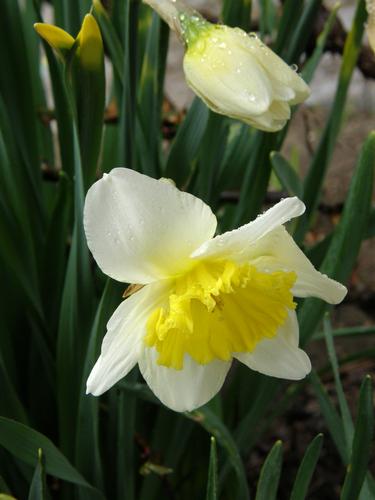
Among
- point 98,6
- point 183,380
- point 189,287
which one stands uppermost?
point 98,6

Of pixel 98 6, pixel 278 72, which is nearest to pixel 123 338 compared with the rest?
pixel 278 72

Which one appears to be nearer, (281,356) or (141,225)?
(141,225)

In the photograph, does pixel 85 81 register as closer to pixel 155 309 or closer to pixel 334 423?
pixel 155 309

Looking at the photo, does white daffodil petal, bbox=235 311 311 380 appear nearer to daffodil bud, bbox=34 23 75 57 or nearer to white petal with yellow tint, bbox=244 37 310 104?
white petal with yellow tint, bbox=244 37 310 104

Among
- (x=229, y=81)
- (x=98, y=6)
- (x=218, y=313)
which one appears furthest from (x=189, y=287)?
(x=98, y=6)

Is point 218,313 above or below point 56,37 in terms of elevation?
below

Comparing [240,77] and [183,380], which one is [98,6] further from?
[183,380]

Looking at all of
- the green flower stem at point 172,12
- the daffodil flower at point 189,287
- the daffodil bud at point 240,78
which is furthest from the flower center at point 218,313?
the green flower stem at point 172,12

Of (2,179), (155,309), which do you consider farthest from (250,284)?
(2,179)
